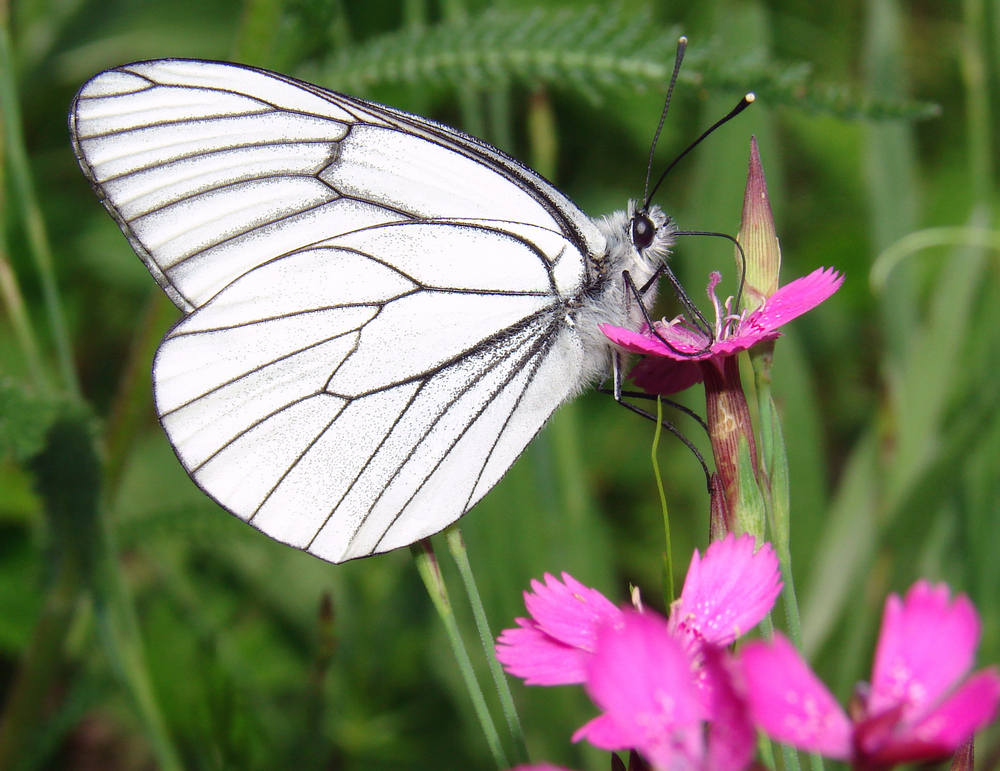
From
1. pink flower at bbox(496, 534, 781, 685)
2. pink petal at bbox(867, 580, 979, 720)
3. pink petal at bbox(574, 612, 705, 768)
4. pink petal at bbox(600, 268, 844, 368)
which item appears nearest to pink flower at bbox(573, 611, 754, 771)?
pink petal at bbox(574, 612, 705, 768)

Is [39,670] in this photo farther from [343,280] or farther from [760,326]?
[760,326]

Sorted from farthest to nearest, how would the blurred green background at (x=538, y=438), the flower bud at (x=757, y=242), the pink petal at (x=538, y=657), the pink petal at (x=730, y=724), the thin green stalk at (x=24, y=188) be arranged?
the blurred green background at (x=538, y=438), the thin green stalk at (x=24, y=188), the flower bud at (x=757, y=242), the pink petal at (x=538, y=657), the pink petal at (x=730, y=724)

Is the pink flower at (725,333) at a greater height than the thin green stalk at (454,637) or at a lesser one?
greater

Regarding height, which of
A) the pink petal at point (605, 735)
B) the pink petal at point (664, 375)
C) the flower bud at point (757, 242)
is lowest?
the pink petal at point (605, 735)

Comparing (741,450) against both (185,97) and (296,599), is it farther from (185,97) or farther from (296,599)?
(296,599)

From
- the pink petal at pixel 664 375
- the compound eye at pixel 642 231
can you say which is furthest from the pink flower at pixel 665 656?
the compound eye at pixel 642 231

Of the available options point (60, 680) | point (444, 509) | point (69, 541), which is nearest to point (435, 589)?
point (444, 509)

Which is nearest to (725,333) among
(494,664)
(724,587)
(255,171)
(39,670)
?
(724,587)

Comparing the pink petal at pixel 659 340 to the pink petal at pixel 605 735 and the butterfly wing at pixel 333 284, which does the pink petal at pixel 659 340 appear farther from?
the pink petal at pixel 605 735

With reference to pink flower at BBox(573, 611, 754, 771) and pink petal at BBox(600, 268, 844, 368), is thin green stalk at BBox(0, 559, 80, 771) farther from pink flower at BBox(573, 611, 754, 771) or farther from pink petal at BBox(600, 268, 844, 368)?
pink flower at BBox(573, 611, 754, 771)
